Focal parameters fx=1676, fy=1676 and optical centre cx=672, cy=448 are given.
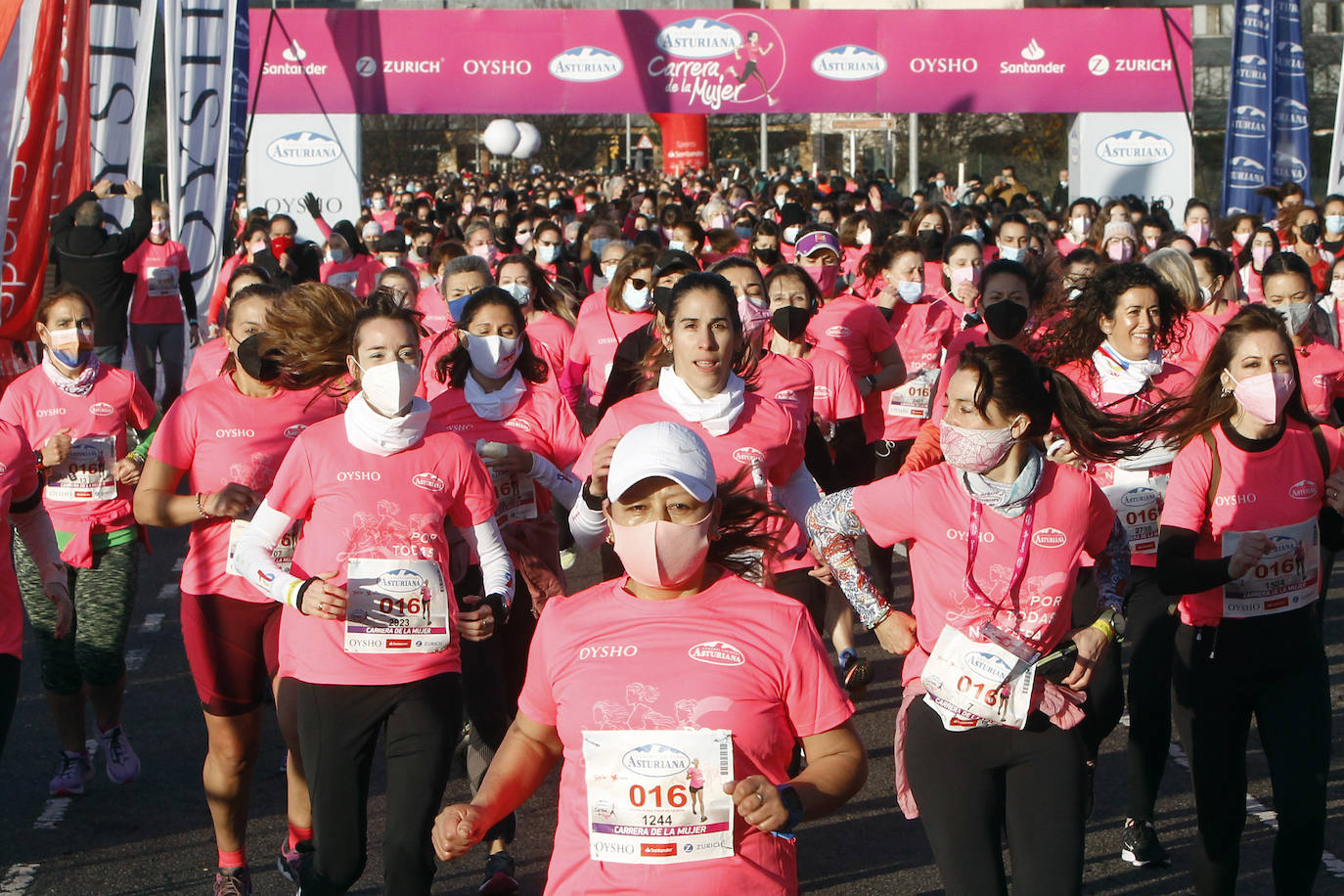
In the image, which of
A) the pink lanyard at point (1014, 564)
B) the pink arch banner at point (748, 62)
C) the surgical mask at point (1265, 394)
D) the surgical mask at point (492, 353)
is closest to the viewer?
the pink lanyard at point (1014, 564)

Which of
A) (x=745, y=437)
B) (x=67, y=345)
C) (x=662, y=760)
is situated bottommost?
(x=662, y=760)

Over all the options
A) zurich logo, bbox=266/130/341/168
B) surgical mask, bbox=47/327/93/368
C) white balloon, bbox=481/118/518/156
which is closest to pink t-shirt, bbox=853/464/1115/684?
surgical mask, bbox=47/327/93/368

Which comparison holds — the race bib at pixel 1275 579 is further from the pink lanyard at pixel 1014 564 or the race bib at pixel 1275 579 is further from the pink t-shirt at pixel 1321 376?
the pink t-shirt at pixel 1321 376

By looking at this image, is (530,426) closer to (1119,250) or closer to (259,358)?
(259,358)

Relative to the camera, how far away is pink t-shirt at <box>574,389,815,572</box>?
17.9ft

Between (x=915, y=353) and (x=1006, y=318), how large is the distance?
280cm

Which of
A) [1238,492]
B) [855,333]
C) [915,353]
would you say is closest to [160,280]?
[915,353]

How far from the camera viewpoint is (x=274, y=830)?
612 centimetres

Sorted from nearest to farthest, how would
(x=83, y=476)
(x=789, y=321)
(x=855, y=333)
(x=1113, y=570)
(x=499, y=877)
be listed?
1. (x=1113, y=570)
2. (x=499, y=877)
3. (x=83, y=476)
4. (x=789, y=321)
5. (x=855, y=333)

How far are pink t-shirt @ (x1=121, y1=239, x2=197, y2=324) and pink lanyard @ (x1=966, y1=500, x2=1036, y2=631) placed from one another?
1152 cm

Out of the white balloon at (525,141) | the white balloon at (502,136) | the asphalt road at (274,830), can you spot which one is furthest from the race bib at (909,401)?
the white balloon at (525,141)

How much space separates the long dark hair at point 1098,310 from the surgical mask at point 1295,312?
177 centimetres

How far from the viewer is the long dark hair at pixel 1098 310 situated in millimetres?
5855

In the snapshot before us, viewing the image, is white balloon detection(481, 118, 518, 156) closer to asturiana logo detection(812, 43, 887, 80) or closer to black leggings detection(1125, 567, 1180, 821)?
asturiana logo detection(812, 43, 887, 80)
